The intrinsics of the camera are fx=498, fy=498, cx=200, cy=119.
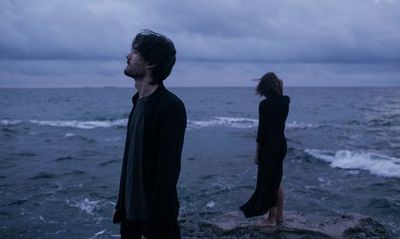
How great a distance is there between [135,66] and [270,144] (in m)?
3.73

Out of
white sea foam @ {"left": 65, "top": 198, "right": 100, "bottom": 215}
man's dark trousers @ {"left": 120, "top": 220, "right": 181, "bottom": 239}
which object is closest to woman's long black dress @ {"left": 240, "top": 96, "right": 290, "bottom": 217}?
man's dark trousers @ {"left": 120, "top": 220, "right": 181, "bottom": 239}

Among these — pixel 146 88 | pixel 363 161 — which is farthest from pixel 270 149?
pixel 363 161

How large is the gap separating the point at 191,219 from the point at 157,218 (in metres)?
4.79

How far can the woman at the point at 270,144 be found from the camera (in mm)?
6316

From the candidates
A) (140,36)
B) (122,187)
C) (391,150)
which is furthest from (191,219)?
(391,150)

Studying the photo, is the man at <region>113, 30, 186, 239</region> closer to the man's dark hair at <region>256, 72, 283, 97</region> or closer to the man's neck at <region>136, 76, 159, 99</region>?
the man's neck at <region>136, 76, 159, 99</region>

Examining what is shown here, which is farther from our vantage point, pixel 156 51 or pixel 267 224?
pixel 267 224

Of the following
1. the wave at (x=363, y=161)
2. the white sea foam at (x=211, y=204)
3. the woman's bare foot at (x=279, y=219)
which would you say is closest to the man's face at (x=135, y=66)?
the woman's bare foot at (x=279, y=219)

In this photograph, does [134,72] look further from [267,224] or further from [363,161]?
[363,161]

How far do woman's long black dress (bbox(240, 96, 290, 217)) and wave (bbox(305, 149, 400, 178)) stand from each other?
9955 millimetres

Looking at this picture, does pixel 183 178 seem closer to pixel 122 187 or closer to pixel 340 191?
pixel 340 191

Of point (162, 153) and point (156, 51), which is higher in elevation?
point (156, 51)

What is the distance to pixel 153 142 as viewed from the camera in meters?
2.84

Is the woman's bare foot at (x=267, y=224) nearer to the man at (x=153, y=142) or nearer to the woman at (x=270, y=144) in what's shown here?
the woman at (x=270, y=144)
